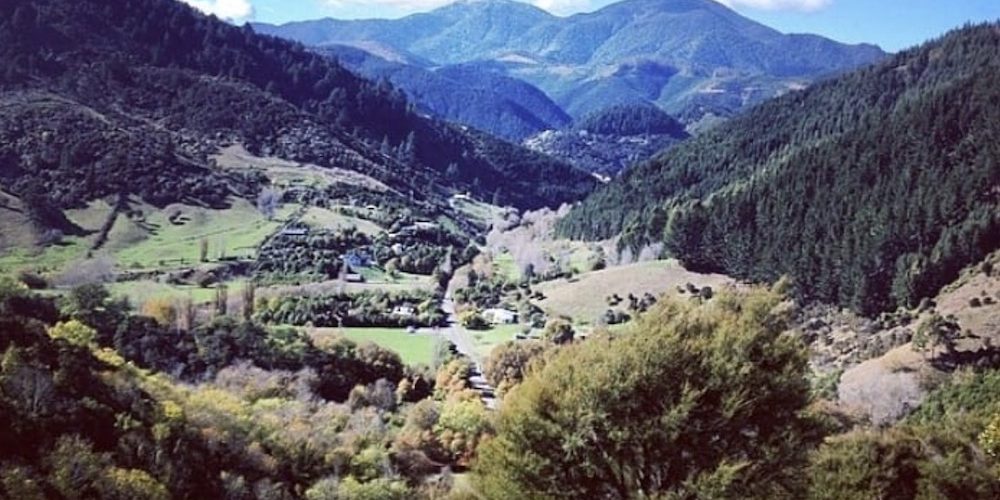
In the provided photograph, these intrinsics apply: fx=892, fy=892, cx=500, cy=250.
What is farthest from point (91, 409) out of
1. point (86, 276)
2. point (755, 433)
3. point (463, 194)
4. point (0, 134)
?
point (463, 194)

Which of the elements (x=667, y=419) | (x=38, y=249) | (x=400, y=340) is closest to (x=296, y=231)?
(x=38, y=249)

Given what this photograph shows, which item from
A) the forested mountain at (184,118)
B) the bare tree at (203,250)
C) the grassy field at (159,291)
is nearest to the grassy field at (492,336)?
the grassy field at (159,291)

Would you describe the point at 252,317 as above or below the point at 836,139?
below

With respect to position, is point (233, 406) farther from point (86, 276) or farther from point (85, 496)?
point (86, 276)

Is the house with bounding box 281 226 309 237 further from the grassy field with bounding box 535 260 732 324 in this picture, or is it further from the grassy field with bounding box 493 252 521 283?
the grassy field with bounding box 535 260 732 324

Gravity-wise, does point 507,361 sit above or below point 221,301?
above

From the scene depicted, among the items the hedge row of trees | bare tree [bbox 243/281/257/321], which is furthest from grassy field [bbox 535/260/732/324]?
bare tree [bbox 243/281/257/321]

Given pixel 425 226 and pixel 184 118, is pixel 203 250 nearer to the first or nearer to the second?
pixel 425 226
